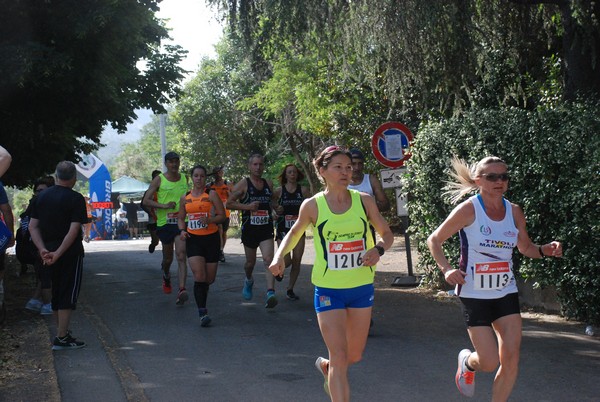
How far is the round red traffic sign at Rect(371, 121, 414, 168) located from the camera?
1406 centimetres

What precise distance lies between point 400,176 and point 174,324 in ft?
15.5

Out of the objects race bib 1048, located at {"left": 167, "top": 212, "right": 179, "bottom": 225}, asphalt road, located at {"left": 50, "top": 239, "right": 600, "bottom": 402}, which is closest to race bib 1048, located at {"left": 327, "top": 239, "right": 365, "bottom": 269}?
asphalt road, located at {"left": 50, "top": 239, "right": 600, "bottom": 402}

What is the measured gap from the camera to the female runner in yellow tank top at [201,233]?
10.7m

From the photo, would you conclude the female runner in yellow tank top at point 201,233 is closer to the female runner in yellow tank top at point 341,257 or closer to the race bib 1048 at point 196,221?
the race bib 1048 at point 196,221

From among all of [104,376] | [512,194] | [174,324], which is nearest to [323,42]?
[512,194]

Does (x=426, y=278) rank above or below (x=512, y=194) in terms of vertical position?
below

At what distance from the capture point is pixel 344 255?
616cm

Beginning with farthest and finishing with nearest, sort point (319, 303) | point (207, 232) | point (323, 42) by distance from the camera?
1. point (323, 42)
2. point (207, 232)
3. point (319, 303)

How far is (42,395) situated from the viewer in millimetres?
7219

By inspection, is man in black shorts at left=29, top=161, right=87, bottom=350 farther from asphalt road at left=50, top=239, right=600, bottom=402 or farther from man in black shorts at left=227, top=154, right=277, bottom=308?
man in black shorts at left=227, top=154, right=277, bottom=308

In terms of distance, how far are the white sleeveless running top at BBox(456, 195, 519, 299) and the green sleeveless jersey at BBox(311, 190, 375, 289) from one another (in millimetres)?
660

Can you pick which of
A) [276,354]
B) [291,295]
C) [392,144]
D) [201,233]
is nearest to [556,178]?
[276,354]

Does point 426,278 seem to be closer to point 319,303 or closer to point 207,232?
point 207,232

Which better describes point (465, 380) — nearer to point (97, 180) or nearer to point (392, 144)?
Result: point (392, 144)
